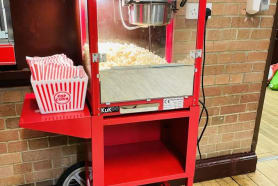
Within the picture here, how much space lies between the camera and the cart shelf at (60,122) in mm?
1202

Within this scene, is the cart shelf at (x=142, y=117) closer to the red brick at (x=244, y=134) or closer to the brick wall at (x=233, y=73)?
the brick wall at (x=233, y=73)

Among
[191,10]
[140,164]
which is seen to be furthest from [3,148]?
[191,10]

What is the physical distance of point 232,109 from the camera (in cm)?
221

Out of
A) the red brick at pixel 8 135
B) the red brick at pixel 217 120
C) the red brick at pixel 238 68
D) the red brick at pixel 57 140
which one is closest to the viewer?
the red brick at pixel 8 135

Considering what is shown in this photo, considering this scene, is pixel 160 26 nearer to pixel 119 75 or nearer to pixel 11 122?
pixel 119 75

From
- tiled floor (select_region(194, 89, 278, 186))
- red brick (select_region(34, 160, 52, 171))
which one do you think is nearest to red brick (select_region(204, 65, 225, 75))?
tiled floor (select_region(194, 89, 278, 186))

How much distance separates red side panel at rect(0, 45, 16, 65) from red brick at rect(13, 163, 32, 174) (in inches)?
27.6

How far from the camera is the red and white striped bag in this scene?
4.02 ft

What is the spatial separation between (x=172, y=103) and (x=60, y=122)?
0.55 metres

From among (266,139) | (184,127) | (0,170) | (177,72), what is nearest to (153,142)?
(184,127)

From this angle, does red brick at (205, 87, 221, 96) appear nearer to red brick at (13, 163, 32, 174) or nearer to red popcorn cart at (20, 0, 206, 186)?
red popcorn cart at (20, 0, 206, 186)

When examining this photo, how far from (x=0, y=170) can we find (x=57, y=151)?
380 millimetres

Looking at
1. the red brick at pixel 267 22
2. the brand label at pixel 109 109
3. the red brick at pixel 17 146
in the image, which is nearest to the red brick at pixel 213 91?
the red brick at pixel 267 22

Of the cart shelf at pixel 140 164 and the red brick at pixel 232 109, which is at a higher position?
the red brick at pixel 232 109
